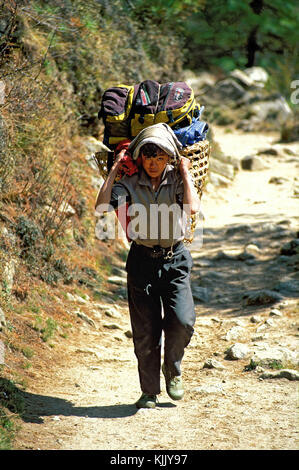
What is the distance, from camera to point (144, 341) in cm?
454

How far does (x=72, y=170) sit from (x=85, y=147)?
0.96m

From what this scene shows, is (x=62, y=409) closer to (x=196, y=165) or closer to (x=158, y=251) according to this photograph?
(x=158, y=251)

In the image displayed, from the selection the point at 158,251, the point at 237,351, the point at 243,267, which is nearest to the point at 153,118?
the point at 158,251

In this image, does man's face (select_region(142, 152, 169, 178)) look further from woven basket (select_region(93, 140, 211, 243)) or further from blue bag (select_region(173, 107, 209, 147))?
blue bag (select_region(173, 107, 209, 147))

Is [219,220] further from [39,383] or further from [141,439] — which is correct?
[141,439]

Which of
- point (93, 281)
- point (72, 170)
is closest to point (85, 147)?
point (72, 170)

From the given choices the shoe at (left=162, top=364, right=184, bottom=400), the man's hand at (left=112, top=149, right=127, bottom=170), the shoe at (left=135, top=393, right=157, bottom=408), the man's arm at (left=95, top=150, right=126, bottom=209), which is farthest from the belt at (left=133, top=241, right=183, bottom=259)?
the shoe at (left=135, top=393, right=157, bottom=408)

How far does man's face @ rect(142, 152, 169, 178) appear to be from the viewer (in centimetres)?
426

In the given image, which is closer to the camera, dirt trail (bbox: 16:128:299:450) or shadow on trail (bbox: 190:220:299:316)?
dirt trail (bbox: 16:128:299:450)

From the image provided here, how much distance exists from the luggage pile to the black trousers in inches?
12.2

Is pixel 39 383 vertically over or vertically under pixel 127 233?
under

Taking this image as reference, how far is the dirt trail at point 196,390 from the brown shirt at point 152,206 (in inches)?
47.2

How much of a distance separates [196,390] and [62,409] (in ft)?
3.37

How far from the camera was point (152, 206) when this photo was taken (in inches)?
171
